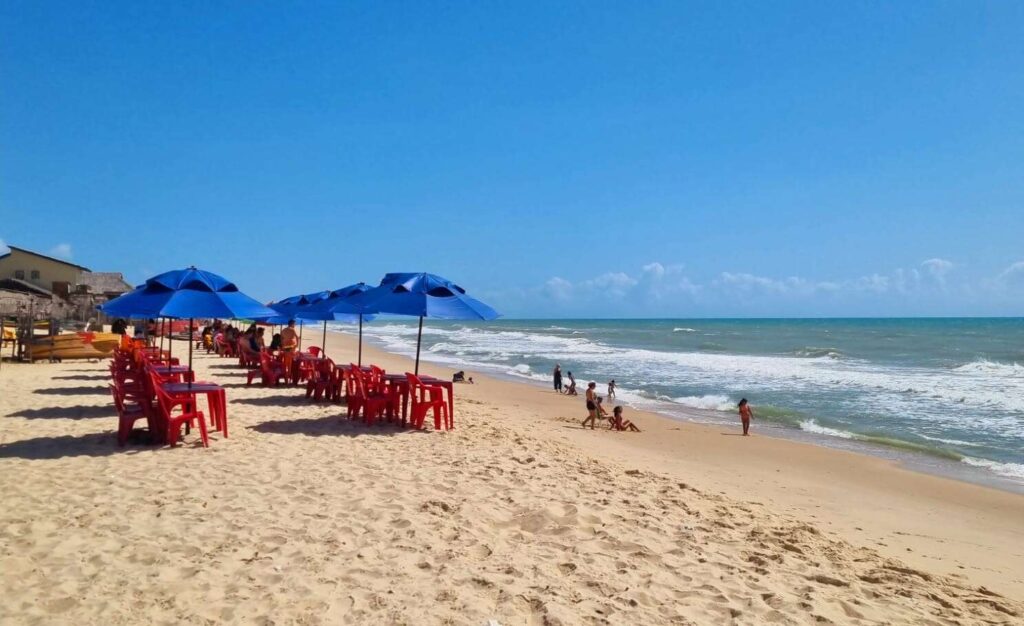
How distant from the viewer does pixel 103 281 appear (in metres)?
35.7

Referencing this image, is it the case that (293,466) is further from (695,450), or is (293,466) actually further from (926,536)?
(695,450)

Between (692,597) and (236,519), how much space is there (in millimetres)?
3078

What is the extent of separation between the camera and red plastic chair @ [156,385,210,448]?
6746mm

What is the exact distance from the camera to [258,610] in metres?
3.28

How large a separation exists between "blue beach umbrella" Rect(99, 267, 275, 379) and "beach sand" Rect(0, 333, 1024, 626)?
1.41 metres

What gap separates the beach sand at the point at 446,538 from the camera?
342cm

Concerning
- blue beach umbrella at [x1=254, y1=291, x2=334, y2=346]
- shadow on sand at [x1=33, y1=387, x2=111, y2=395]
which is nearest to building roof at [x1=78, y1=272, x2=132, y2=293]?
blue beach umbrella at [x1=254, y1=291, x2=334, y2=346]

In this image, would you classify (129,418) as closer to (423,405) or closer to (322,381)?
(423,405)

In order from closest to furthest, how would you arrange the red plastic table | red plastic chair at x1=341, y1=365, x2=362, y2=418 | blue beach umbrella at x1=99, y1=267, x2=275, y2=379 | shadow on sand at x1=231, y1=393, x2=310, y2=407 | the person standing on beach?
the red plastic table → blue beach umbrella at x1=99, y1=267, x2=275, y2=379 → red plastic chair at x1=341, y1=365, x2=362, y2=418 → shadow on sand at x1=231, y1=393, x2=310, y2=407 → the person standing on beach

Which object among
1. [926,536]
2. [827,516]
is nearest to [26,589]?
[827,516]

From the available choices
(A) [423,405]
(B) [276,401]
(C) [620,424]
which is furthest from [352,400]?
(C) [620,424]

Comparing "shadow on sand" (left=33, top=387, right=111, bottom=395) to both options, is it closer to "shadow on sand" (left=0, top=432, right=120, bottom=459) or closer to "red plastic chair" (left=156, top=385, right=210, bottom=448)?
"shadow on sand" (left=0, top=432, right=120, bottom=459)

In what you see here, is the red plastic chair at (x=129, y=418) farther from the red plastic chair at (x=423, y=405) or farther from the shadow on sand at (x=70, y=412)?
the red plastic chair at (x=423, y=405)

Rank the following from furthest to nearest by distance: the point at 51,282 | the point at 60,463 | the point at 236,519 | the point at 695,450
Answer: the point at 51,282, the point at 695,450, the point at 60,463, the point at 236,519
